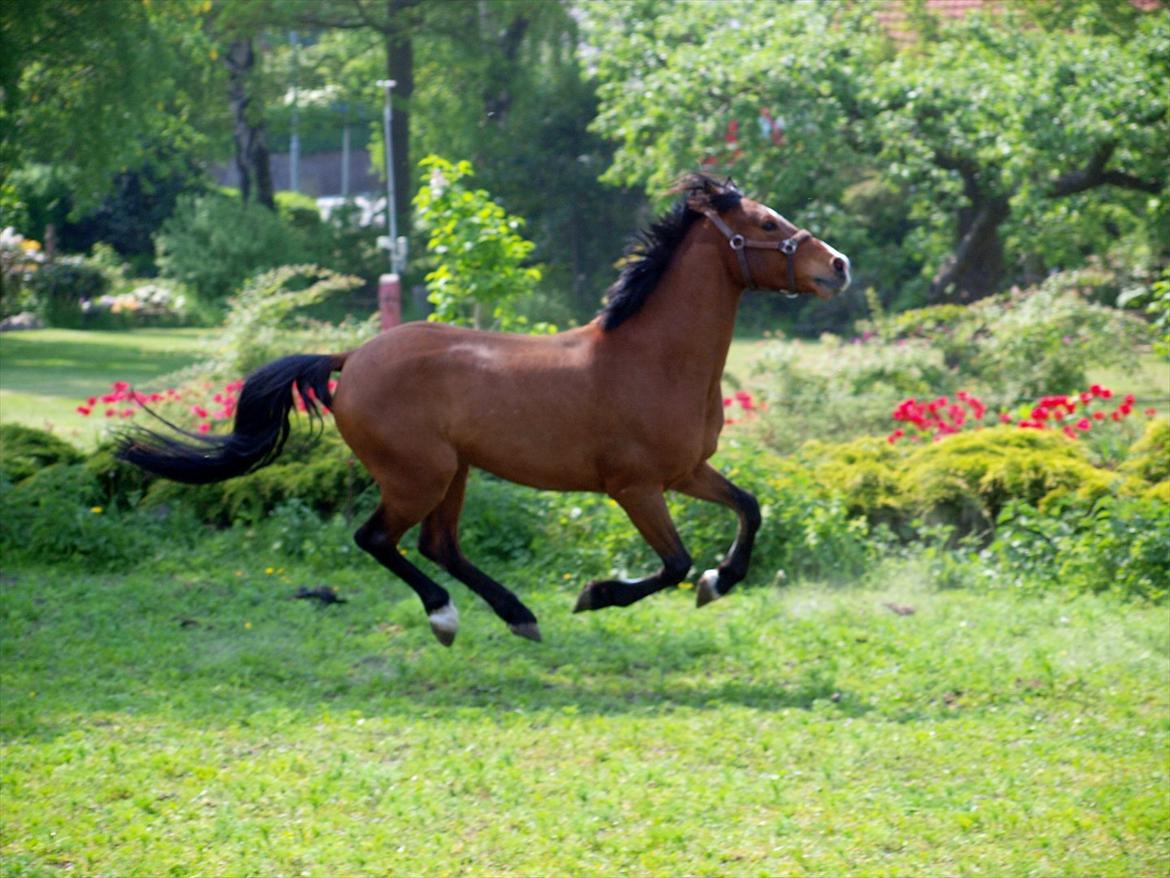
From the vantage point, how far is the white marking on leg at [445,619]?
619 cm

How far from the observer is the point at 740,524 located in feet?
20.7

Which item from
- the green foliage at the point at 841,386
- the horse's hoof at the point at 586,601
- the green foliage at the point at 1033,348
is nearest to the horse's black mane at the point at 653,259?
the horse's hoof at the point at 586,601

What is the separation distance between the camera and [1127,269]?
79.8ft

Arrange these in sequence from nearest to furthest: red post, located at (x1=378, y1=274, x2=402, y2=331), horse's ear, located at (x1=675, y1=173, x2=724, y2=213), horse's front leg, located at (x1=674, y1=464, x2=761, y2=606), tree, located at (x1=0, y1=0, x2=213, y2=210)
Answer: horse's ear, located at (x1=675, y1=173, x2=724, y2=213)
horse's front leg, located at (x1=674, y1=464, x2=761, y2=606)
red post, located at (x1=378, y1=274, x2=402, y2=331)
tree, located at (x1=0, y1=0, x2=213, y2=210)

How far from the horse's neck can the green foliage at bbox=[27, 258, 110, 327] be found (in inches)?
840

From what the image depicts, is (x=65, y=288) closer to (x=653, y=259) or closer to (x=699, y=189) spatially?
(x=653, y=259)

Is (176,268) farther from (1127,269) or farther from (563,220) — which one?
(1127,269)

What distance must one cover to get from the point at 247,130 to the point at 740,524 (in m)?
26.6

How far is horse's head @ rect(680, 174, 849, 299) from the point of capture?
5559 mm

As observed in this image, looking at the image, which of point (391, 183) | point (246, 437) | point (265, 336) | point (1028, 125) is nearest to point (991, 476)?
point (246, 437)

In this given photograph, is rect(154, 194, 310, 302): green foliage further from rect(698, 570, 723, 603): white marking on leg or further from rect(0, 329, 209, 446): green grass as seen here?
rect(698, 570, 723, 603): white marking on leg

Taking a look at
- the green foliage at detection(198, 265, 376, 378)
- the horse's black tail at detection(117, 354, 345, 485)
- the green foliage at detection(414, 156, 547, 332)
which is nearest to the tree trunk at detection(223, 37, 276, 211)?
the green foliage at detection(198, 265, 376, 378)

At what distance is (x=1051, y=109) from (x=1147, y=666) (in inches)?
436

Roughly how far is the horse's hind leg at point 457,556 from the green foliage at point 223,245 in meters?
21.0
